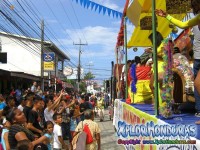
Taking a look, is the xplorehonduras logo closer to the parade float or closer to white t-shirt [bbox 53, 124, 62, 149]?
the parade float

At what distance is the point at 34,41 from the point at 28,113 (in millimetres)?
34033

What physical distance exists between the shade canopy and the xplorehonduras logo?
7.56 feet

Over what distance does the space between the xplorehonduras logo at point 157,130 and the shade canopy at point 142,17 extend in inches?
90.7

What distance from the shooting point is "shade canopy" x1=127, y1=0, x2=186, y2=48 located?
5449 millimetres

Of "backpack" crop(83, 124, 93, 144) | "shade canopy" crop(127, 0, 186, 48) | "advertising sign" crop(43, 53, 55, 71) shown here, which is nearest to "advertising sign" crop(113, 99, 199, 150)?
"shade canopy" crop(127, 0, 186, 48)

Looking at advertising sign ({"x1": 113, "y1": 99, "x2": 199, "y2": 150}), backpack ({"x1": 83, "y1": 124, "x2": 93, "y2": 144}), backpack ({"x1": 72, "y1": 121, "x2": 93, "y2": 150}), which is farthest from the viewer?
backpack ({"x1": 83, "y1": 124, "x2": 93, "y2": 144})

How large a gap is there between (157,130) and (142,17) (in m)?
4.92

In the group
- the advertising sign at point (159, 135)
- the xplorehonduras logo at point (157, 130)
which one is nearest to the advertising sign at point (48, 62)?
the advertising sign at point (159, 135)

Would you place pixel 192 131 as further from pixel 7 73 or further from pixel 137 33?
pixel 7 73

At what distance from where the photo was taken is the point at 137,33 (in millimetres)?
9648

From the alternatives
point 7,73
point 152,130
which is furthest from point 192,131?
point 7,73

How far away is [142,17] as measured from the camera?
7.91 m

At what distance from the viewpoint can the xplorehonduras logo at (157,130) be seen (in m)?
3.15

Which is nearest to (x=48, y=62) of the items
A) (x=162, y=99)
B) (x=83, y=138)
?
(x=83, y=138)
